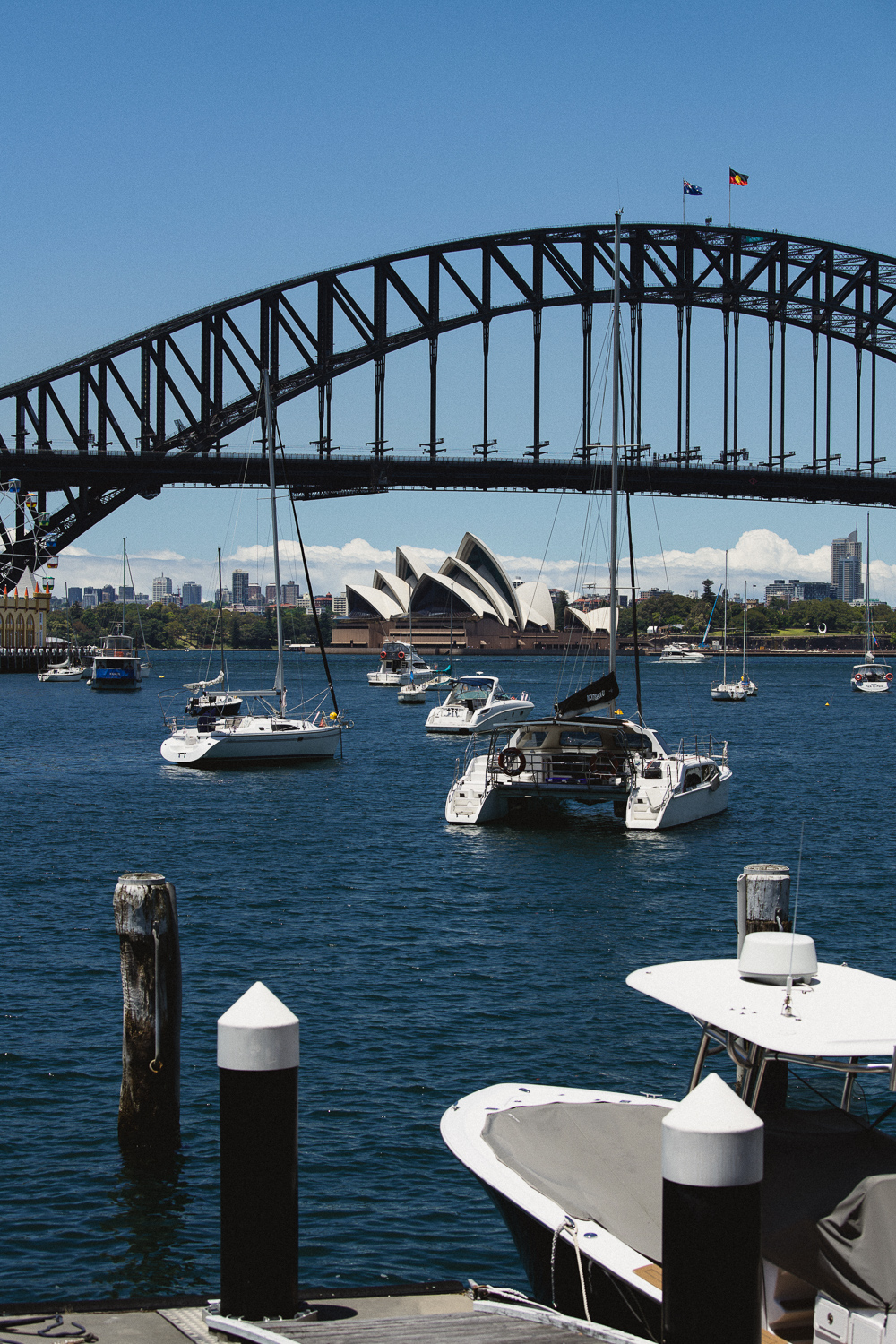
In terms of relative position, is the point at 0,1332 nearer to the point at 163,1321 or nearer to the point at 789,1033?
the point at 163,1321

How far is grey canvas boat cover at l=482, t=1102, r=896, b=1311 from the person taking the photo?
21.0 ft

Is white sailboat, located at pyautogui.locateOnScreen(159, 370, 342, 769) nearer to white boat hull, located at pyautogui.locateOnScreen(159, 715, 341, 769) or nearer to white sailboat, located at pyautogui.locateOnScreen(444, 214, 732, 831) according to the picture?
white boat hull, located at pyautogui.locateOnScreen(159, 715, 341, 769)

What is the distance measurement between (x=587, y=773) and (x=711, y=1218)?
2441cm

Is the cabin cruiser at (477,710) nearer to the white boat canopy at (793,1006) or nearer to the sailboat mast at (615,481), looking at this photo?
the sailboat mast at (615,481)

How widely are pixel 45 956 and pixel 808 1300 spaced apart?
44.3 ft

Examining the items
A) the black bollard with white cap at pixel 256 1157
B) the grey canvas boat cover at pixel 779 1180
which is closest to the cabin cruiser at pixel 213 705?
the grey canvas boat cover at pixel 779 1180

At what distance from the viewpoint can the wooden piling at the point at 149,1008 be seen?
36.1 ft

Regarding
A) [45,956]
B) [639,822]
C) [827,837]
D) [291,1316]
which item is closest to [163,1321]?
[291,1316]

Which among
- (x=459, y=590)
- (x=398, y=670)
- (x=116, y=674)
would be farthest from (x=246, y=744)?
(x=459, y=590)

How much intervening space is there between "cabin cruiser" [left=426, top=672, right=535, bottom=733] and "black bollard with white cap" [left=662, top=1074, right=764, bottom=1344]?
47961 millimetres

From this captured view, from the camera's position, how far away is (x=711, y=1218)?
554 cm

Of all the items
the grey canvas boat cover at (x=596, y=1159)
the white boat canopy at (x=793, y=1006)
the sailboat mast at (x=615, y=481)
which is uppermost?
the sailboat mast at (x=615, y=481)

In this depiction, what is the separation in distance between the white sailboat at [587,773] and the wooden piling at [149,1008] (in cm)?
1873

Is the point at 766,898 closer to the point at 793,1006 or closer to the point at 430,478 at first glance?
the point at 793,1006
